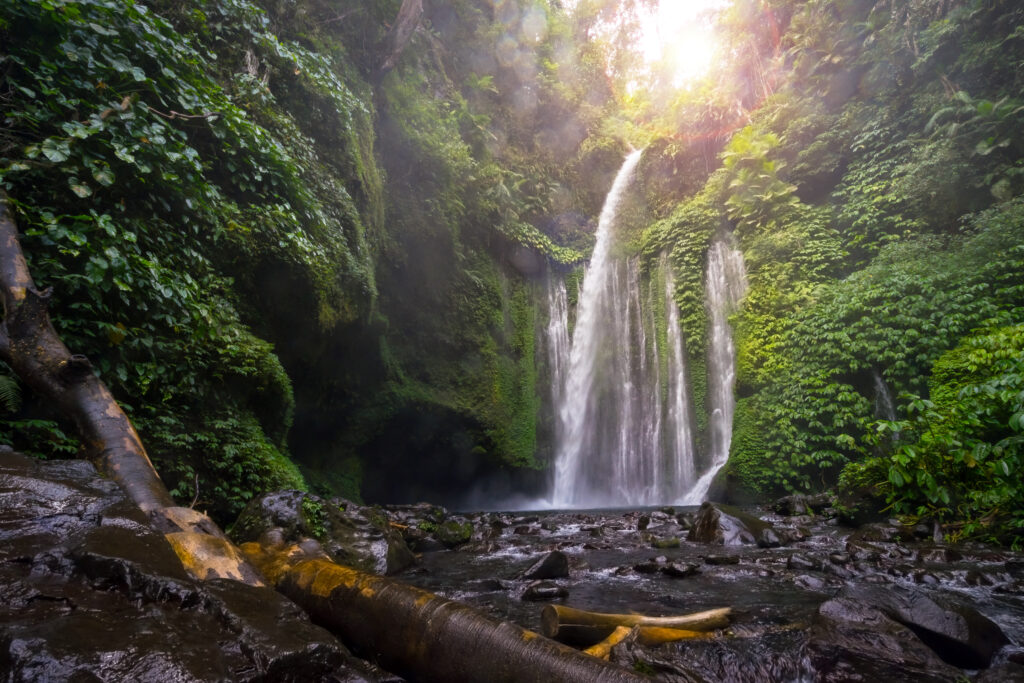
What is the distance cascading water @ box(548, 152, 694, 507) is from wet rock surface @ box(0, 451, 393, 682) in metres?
12.6

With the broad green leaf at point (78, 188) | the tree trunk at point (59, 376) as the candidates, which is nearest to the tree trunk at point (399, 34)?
A: the broad green leaf at point (78, 188)

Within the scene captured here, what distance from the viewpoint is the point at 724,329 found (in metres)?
13.8

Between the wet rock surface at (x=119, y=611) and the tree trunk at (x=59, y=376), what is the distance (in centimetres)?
68

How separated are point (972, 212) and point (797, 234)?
133 inches

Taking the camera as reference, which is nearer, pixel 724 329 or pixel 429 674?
pixel 429 674

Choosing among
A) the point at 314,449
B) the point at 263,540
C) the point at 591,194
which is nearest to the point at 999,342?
the point at 263,540

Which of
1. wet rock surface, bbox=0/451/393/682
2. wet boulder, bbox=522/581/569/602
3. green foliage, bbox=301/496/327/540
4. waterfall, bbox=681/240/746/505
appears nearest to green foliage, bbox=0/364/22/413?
wet rock surface, bbox=0/451/393/682

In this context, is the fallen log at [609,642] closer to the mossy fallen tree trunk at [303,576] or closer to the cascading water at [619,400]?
the mossy fallen tree trunk at [303,576]

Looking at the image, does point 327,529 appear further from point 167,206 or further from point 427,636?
point 167,206

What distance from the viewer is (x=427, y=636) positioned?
200 centimetres

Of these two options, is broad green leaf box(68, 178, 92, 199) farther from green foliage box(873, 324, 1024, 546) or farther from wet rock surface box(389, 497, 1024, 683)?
green foliage box(873, 324, 1024, 546)

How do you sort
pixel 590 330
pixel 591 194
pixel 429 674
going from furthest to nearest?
pixel 591 194 < pixel 590 330 < pixel 429 674

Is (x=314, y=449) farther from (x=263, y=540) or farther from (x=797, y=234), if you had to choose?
(x=797, y=234)

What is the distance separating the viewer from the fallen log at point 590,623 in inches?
104
